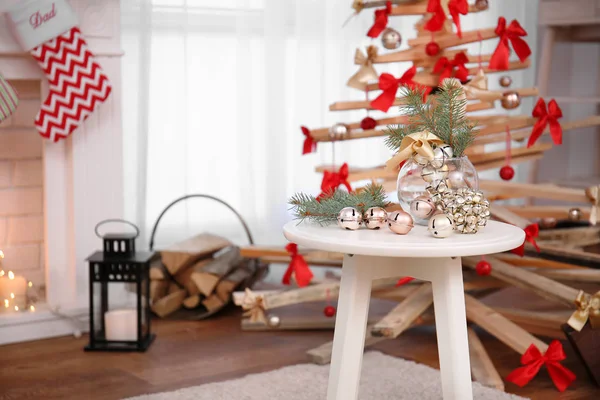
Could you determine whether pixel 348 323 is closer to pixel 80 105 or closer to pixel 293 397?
pixel 293 397

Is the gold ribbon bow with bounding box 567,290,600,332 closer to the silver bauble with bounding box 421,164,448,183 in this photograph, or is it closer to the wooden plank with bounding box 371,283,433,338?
the wooden plank with bounding box 371,283,433,338

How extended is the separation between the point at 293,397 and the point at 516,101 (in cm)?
116

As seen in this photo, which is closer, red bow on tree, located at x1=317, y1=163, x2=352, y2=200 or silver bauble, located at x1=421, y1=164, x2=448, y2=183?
silver bauble, located at x1=421, y1=164, x2=448, y2=183

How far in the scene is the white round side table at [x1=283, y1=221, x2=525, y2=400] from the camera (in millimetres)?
1715

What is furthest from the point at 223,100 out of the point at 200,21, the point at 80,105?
the point at 80,105

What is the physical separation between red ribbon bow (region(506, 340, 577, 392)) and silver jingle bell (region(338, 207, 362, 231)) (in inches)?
31.8

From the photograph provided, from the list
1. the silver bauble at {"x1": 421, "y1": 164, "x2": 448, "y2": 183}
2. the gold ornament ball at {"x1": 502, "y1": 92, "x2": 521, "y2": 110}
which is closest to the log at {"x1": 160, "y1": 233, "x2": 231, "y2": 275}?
the gold ornament ball at {"x1": 502, "y1": 92, "x2": 521, "y2": 110}

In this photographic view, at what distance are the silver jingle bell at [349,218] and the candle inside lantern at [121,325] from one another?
116 cm

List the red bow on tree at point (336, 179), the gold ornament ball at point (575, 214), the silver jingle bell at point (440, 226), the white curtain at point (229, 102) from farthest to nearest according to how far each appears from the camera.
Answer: the white curtain at point (229, 102)
the gold ornament ball at point (575, 214)
the red bow on tree at point (336, 179)
the silver jingle bell at point (440, 226)

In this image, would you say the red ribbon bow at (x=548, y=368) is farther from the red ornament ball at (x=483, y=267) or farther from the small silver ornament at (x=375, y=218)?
the small silver ornament at (x=375, y=218)

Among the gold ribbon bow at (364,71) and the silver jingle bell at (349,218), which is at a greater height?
the gold ribbon bow at (364,71)

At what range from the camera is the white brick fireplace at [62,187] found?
2.85 metres

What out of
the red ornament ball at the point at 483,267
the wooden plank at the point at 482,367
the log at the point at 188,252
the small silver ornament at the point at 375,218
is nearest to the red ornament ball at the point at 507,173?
the red ornament ball at the point at 483,267

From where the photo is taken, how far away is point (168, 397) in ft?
7.31
